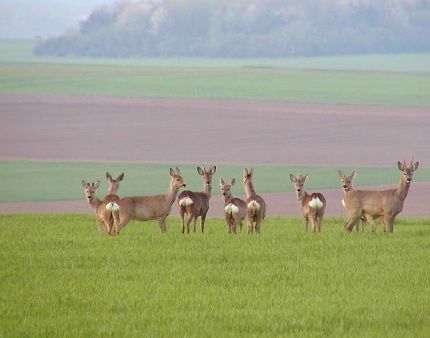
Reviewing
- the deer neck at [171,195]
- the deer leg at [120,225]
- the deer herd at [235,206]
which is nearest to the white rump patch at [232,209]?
the deer herd at [235,206]

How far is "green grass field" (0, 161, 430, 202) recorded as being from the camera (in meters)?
44.6

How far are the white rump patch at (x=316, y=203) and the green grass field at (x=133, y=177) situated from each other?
64.5ft

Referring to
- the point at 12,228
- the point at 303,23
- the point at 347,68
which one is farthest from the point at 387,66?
the point at 12,228

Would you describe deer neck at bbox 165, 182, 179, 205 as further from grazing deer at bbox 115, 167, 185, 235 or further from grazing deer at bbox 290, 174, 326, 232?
grazing deer at bbox 290, 174, 326, 232

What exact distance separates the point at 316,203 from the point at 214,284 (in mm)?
6046

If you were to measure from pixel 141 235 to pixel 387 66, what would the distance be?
98.4m

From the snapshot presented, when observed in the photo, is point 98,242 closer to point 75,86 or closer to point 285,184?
point 285,184

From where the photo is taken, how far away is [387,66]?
120250 mm

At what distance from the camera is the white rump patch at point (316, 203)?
2336 cm

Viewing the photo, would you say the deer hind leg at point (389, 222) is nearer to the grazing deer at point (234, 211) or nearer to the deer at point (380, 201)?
the deer at point (380, 201)

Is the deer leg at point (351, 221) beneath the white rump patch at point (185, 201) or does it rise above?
beneath

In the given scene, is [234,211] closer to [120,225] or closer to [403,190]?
[120,225]

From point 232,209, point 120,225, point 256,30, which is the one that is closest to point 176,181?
point 232,209

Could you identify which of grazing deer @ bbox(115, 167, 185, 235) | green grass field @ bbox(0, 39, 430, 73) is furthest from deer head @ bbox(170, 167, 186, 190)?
green grass field @ bbox(0, 39, 430, 73)
